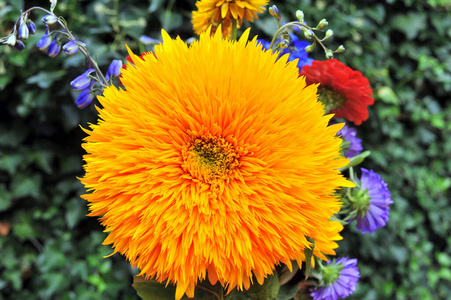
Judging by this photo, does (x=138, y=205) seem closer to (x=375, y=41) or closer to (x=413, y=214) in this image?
(x=375, y=41)

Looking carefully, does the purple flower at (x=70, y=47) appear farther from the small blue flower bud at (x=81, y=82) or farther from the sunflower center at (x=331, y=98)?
the sunflower center at (x=331, y=98)

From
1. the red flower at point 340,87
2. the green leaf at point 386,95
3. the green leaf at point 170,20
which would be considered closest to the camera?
the red flower at point 340,87

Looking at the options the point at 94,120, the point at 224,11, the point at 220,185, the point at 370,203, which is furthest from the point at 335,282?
the point at 94,120

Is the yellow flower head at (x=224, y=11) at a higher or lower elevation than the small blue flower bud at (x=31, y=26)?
higher

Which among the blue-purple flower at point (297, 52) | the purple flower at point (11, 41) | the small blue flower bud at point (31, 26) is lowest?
the small blue flower bud at point (31, 26)

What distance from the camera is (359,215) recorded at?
57 centimetres

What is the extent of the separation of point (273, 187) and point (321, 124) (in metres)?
0.09

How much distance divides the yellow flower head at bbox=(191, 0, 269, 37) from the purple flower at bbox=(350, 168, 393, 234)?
0.31 meters

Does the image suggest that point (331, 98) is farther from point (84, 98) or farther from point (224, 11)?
point (84, 98)

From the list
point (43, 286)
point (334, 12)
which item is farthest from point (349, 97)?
point (43, 286)

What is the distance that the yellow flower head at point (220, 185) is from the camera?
40 centimetres

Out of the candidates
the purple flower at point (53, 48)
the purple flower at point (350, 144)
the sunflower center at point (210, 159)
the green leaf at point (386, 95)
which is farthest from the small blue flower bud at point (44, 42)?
the green leaf at point (386, 95)

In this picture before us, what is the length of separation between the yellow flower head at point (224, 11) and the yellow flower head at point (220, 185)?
0.08m

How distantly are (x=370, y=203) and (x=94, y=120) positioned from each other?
92 centimetres
